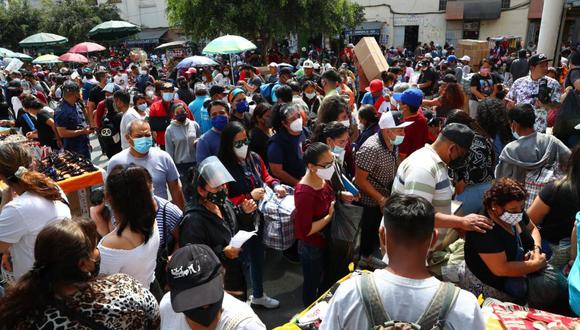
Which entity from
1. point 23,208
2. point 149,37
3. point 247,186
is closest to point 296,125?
point 247,186

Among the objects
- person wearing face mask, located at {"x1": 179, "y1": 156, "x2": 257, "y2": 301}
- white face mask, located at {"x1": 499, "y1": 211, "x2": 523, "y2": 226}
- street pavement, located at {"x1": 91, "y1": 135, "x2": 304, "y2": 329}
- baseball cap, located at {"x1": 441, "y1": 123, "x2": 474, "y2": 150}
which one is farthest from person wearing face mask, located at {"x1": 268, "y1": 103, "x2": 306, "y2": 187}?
white face mask, located at {"x1": 499, "y1": 211, "x2": 523, "y2": 226}

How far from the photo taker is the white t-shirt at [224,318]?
181 cm

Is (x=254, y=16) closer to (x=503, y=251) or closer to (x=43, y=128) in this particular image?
(x=43, y=128)

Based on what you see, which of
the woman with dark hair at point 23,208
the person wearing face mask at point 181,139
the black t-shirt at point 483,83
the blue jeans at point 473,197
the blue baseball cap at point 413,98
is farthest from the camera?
the black t-shirt at point 483,83

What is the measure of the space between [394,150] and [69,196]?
11.9 ft

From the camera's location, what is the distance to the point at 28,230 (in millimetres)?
2779

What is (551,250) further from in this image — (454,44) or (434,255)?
(454,44)

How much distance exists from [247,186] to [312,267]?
3.10 feet

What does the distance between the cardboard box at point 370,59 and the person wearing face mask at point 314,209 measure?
6.93 m

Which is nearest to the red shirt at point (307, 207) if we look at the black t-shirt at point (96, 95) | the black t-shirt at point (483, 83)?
the black t-shirt at point (483, 83)

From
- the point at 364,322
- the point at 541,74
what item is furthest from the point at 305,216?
the point at 541,74

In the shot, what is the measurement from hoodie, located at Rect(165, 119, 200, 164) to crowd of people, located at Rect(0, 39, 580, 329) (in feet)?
0.06

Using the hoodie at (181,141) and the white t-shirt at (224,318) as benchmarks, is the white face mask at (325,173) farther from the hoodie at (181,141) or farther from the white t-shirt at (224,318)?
the hoodie at (181,141)

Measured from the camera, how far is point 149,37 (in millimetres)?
35031
